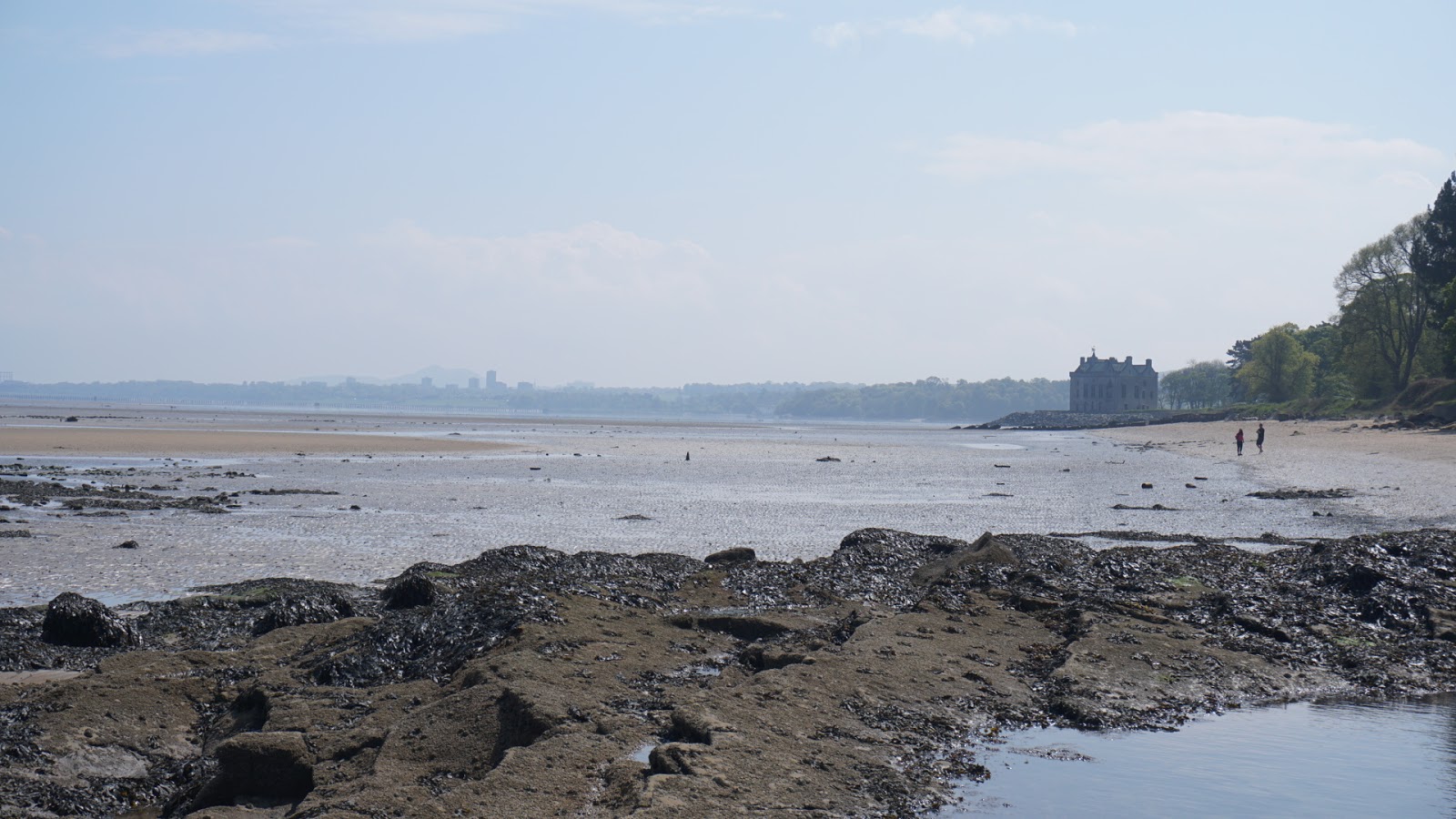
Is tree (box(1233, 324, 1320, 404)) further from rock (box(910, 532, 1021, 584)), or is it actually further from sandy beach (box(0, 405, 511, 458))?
rock (box(910, 532, 1021, 584))

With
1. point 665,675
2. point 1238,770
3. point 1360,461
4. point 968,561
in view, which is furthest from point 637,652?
point 1360,461

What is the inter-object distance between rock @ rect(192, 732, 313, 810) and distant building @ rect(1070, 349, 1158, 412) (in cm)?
17453

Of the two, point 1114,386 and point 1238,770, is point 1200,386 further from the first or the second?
point 1238,770

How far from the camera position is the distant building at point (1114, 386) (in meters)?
172

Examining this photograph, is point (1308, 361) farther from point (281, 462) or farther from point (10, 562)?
point (10, 562)

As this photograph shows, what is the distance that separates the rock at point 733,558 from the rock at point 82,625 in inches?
267

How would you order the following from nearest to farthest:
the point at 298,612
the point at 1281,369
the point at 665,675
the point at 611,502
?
the point at 665,675
the point at 298,612
the point at 611,502
the point at 1281,369

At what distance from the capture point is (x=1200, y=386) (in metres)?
162

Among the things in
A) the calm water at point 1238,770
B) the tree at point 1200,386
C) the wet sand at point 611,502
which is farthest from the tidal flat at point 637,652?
the tree at point 1200,386

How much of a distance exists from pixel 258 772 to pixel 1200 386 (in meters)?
171

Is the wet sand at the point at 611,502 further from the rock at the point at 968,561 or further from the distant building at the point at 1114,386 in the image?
the distant building at the point at 1114,386

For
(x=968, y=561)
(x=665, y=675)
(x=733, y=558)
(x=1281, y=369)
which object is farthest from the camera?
(x=1281, y=369)

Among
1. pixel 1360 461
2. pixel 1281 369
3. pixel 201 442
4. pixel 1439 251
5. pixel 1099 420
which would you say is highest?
pixel 1439 251

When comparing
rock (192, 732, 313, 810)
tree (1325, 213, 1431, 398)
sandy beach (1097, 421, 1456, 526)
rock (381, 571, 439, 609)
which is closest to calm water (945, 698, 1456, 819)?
rock (192, 732, 313, 810)
